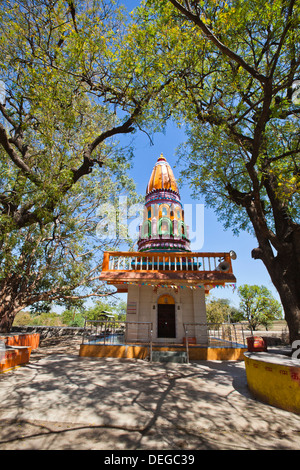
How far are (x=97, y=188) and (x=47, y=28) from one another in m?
8.51

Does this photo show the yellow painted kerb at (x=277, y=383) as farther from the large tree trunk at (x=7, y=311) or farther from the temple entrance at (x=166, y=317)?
the large tree trunk at (x=7, y=311)

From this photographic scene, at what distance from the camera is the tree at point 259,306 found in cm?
3164

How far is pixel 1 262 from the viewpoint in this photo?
355 inches


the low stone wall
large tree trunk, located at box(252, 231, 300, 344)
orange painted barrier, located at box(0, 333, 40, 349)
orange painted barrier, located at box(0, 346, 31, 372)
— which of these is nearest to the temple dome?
large tree trunk, located at box(252, 231, 300, 344)

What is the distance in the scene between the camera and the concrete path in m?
3.47

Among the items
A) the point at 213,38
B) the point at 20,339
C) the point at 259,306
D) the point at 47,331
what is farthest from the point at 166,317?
the point at 259,306

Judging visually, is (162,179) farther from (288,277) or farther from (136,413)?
(136,413)

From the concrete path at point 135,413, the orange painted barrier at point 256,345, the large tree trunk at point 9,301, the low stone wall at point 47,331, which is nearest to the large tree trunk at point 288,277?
the orange painted barrier at point 256,345

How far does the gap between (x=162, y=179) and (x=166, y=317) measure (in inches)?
373

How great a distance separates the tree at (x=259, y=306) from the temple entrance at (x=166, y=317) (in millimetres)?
24286

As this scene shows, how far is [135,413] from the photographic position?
177 inches

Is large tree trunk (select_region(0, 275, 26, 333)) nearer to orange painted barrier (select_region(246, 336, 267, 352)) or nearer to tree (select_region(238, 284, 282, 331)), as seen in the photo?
orange painted barrier (select_region(246, 336, 267, 352))

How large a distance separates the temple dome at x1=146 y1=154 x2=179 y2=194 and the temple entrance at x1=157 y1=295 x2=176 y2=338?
783 cm
